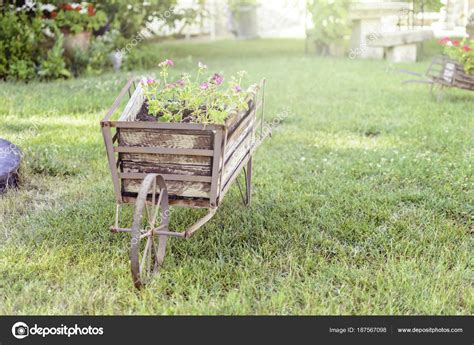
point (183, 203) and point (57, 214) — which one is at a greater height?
point (183, 203)

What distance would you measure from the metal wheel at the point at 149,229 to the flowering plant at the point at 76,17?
6624 mm

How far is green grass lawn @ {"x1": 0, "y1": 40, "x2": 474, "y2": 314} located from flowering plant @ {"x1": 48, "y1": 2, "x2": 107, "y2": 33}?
8.71ft

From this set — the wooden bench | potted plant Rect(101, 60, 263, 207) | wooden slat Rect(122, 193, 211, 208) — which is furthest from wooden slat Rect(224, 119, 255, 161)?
the wooden bench

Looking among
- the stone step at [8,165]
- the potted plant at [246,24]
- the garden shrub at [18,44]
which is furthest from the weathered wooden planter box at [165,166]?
the potted plant at [246,24]

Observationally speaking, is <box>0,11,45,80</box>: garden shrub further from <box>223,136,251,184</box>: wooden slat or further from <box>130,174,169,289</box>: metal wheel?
<box>130,174,169,289</box>: metal wheel

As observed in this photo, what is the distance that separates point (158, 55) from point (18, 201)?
693 centimetres

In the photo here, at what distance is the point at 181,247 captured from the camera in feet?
11.6

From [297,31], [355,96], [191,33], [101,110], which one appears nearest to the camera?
[101,110]

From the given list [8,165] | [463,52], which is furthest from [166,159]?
[463,52]

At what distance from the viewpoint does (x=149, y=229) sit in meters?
3.17

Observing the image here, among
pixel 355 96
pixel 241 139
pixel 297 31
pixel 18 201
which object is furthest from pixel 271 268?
pixel 297 31

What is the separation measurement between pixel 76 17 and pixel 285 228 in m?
6.70

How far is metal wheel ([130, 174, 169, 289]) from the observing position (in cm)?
279
